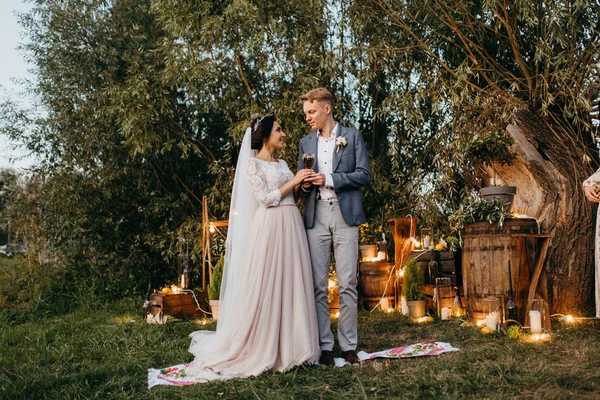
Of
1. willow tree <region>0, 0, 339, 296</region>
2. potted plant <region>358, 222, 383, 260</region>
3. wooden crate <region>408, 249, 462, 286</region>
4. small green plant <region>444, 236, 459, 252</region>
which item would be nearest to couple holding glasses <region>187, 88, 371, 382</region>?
small green plant <region>444, 236, 459, 252</region>

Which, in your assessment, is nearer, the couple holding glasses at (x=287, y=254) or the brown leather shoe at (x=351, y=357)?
the couple holding glasses at (x=287, y=254)

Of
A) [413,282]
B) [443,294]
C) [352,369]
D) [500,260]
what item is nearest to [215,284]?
[413,282]

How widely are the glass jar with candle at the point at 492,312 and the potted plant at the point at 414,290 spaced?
3.31 feet

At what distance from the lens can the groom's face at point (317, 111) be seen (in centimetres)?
367

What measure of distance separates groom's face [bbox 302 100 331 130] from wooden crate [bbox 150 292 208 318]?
2.99 metres

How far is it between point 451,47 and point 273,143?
3.24 meters

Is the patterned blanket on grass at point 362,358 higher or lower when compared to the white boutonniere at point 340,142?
lower

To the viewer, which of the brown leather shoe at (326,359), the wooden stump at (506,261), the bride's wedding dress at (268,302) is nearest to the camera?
the bride's wedding dress at (268,302)

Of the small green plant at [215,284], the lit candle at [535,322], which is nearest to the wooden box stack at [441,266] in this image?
the lit candle at [535,322]

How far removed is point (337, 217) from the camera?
358 centimetres

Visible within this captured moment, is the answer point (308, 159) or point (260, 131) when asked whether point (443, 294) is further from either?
point (260, 131)

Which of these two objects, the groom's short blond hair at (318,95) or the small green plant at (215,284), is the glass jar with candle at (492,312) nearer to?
the groom's short blond hair at (318,95)

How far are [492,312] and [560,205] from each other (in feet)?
5.04

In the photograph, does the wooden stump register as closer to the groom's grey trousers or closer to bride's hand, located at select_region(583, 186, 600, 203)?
bride's hand, located at select_region(583, 186, 600, 203)
